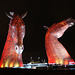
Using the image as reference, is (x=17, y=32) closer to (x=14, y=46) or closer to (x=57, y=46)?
(x=14, y=46)

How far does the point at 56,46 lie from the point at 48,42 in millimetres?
1336

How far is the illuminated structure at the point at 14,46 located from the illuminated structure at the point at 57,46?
5896mm

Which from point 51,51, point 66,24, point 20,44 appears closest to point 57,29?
point 66,24

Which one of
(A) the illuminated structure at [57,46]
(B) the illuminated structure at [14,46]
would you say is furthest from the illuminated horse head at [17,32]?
(A) the illuminated structure at [57,46]

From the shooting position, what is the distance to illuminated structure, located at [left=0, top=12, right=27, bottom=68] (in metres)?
14.8

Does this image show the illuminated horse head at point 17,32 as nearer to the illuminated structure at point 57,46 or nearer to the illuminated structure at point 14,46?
the illuminated structure at point 14,46

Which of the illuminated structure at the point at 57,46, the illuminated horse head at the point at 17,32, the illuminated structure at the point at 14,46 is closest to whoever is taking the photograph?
the illuminated structure at the point at 14,46

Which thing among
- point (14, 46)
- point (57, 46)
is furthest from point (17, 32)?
point (57, 46)

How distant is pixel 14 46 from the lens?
1562cm

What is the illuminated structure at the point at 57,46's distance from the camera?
63.3ft

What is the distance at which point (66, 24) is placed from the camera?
769 inches

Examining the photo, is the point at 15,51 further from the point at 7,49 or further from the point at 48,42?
the point at 48,42

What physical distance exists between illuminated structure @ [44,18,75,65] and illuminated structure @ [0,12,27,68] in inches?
232

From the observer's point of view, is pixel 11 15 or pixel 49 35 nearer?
pixel 11 15
